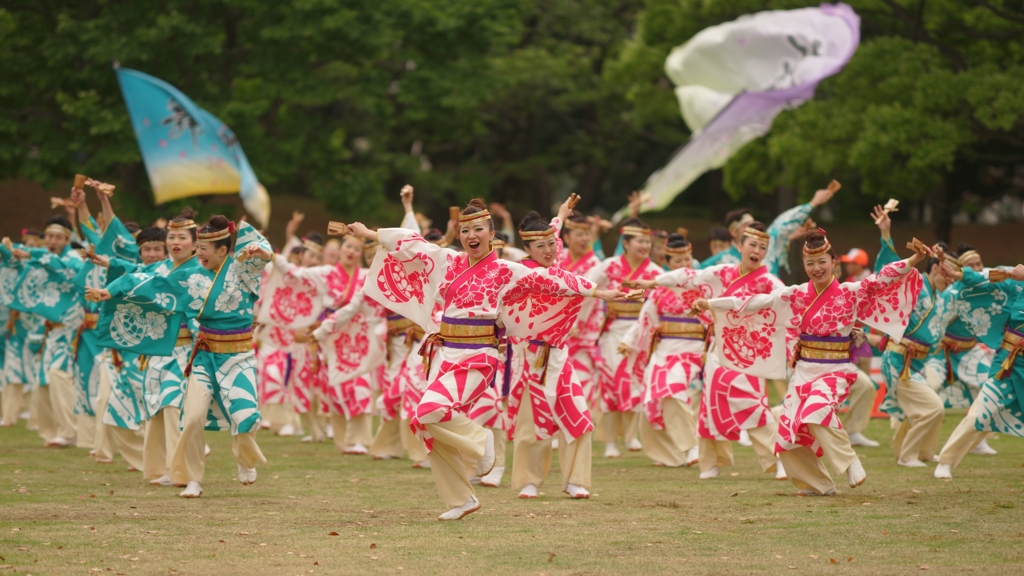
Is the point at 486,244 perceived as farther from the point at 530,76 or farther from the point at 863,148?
the point at 530,76

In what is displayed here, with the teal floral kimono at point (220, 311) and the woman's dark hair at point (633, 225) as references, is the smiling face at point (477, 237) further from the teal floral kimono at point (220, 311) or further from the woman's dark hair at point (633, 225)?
the woman's dark hair at point (633, 225)

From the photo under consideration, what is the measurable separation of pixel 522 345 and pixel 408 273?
115 centimetres

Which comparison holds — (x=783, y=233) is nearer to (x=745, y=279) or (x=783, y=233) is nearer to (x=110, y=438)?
(x=745, y=279)

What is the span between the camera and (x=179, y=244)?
30.0 feet

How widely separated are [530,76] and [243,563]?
950 inches

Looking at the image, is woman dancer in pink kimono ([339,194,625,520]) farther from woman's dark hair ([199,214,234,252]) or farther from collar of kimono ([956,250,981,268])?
collar of kimono ([956,250,981,268])

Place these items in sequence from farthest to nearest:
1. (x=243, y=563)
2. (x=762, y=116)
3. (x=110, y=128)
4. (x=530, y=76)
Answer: (x=530, y=76), (x=110, y=128), (x=762, y=116), (x=243, y=563)

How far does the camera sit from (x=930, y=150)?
1994 centimetres

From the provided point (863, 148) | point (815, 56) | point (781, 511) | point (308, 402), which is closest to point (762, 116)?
point (815, 56)

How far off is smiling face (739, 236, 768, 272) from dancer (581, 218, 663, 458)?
76.8 inches

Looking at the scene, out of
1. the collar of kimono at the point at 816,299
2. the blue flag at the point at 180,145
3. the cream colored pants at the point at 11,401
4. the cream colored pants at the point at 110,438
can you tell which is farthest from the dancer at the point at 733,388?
the blue flag at the point at 180,145

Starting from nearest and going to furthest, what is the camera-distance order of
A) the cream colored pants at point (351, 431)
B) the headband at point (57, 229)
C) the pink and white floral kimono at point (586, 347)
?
the pink and white floral kimono at point (586, 347), the cream colored pants at point (351, 431), the headband at point (57, 229)

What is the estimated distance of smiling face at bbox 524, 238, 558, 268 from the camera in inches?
349

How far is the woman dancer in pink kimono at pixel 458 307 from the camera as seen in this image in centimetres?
758
